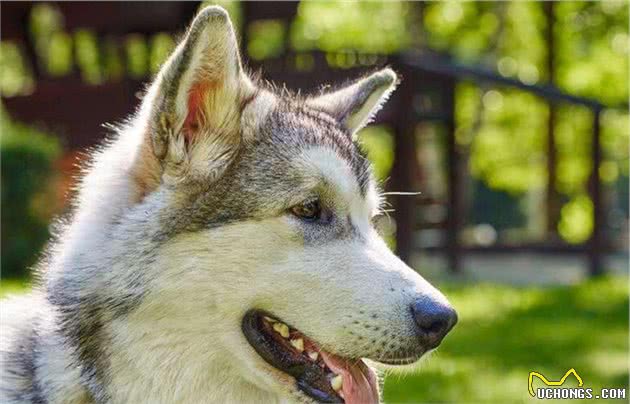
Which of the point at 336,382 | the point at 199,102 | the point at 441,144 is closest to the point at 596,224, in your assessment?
the point at 441,144

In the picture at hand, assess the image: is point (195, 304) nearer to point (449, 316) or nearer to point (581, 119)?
point (449, 316)

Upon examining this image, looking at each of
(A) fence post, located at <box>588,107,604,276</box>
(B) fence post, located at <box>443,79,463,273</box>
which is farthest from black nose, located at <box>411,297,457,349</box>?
(B) fence post, located at <box>443,79,463,273</box>

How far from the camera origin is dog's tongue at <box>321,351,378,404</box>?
3.55 m

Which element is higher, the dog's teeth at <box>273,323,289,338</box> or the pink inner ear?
the pink inner ear

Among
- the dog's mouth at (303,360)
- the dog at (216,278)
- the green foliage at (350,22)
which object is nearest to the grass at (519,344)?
the dog's mouth at (303,360)

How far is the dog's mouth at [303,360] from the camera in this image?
11.5 feet

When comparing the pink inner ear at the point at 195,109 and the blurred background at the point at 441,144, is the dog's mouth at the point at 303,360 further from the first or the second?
the blurred background at the point at 441,144

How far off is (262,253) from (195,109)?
1.84ft

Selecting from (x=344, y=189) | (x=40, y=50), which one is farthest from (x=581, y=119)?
(x=344, y=189)

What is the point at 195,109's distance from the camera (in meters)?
3.59

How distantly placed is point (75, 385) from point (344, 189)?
1.14m

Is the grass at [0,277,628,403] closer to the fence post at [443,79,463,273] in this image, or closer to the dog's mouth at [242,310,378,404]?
the dog's mouth at [242,310,378,404]

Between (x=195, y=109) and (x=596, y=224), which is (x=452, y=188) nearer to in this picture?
(x=596, y=224)

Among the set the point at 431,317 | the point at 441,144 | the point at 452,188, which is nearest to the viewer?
the point at 431,317
